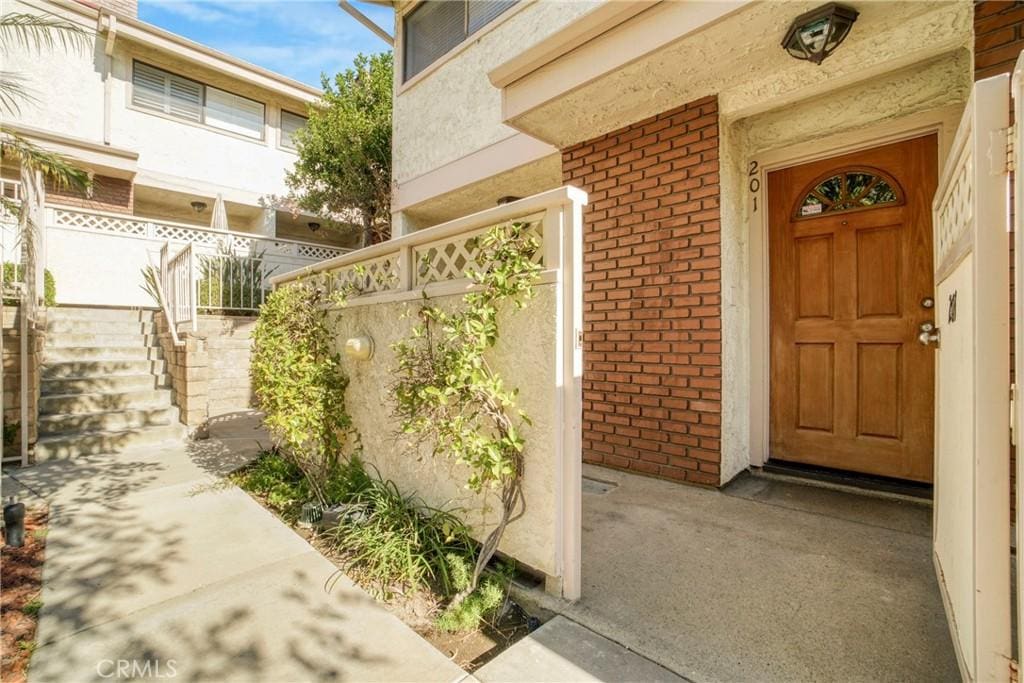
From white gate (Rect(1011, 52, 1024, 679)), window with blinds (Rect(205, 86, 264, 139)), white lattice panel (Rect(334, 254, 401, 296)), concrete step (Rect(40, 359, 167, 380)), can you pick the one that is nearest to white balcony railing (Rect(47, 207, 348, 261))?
concrete step (Rect(40, 359, 167, 380))

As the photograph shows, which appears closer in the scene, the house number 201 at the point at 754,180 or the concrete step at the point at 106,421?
the house number 201 at the point at 754,180

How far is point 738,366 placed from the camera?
3805mm

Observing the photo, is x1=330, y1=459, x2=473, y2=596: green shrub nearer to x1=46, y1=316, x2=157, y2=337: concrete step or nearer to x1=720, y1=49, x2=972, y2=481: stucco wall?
x1=720, y1=49, x2=972, y2=481: stucco wall

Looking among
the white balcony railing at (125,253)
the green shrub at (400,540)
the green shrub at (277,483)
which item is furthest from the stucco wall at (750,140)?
the white balcony railing at (125,253)

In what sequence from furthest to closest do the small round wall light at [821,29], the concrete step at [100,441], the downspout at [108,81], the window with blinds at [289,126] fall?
the window with blinds at [289,126] → the downspout at [108,81] → the concrete step at [100,441] → the small round wall light at [821,29]

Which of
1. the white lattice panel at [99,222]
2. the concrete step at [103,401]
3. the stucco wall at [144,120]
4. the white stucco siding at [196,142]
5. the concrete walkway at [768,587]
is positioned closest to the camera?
the concrete walkway at [768,587]

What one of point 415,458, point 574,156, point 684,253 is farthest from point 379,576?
point 574,156

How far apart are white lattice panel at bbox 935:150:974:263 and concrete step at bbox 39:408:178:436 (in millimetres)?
7346

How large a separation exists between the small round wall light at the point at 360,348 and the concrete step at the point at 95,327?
18.8ft

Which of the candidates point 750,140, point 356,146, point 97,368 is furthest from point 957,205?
point 356,146

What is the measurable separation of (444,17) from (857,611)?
7.50 meters

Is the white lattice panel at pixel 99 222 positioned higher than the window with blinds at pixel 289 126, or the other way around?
the window with blinds at pixel 289 126

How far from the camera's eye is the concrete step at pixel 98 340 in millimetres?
6219

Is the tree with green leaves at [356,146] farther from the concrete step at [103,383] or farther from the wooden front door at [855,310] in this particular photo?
the wooden front door at [855,310]
